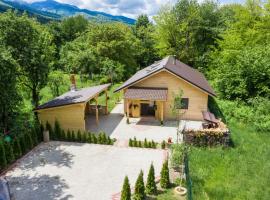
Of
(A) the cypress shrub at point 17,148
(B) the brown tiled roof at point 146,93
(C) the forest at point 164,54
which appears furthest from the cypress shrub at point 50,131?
(B) the brown tiled roof at point 146,93

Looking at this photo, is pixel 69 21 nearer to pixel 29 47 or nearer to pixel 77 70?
pixel 77 70

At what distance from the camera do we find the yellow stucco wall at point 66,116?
60.7 feet

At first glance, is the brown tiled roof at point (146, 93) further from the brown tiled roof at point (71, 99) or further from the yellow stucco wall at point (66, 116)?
the yellow stucco wall at point (66, 116)

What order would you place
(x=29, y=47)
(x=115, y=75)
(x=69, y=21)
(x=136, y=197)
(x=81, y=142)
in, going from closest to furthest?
(x=136, y=197), (x=81, y=142), (x=29, y=47), (x=115, y=75), (x=69, y=21)

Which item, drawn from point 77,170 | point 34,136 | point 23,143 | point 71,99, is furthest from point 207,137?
point 23,143

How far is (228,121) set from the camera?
21.0 meters

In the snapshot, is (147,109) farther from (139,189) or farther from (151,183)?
(139,189)

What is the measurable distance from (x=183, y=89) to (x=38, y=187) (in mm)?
13545

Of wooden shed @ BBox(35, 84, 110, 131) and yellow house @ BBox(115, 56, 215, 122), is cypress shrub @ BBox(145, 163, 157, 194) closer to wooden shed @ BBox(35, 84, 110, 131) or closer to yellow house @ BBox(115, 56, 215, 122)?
wooden shed @ BBox(35, 84, 110, 131)

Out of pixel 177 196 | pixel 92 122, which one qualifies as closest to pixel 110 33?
pixel 92 122

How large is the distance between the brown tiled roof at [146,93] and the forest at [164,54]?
5.87 metres

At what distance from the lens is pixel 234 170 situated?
13492 mm

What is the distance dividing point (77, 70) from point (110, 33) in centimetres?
710

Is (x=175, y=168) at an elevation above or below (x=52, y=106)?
below
